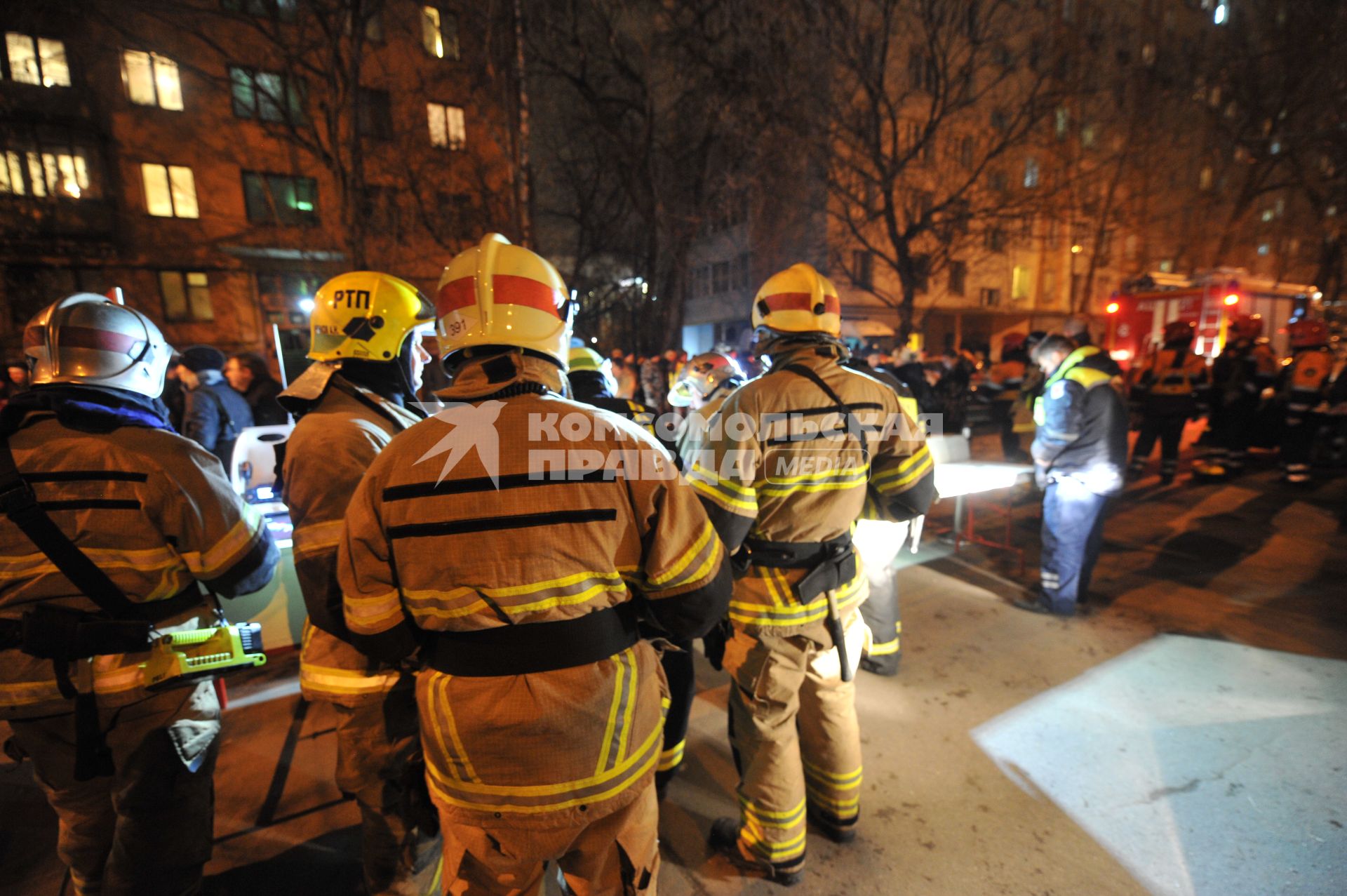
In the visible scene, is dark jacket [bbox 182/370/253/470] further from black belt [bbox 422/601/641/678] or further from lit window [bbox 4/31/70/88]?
lit window [bbox 4/31/70/88]

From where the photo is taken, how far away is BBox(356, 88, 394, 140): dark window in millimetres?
18719

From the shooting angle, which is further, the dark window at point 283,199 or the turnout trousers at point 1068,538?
the dark window at point 283,199

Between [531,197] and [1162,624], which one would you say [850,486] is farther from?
[531,197]

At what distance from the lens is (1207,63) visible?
2431 centimetres

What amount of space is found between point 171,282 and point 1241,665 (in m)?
25.0

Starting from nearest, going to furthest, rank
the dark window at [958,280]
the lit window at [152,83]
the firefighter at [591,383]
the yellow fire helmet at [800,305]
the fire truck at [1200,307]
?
1. the yellow fire helmet at [800,305]
2. the firefighter at [591,383]
3. the fire truck at [1200,307]
4. the lit window at [152,83]
5. the dark window at [958,280]

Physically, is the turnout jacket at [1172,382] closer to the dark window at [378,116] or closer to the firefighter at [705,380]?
the firefighter at [705,380]

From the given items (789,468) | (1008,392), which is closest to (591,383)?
(789,468)

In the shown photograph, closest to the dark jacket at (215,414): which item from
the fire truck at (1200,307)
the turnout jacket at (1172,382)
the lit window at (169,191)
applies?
the turnout jacket at (1172,382)

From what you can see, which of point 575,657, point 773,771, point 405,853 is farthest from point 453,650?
point 773,771

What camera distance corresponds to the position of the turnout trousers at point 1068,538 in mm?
4453

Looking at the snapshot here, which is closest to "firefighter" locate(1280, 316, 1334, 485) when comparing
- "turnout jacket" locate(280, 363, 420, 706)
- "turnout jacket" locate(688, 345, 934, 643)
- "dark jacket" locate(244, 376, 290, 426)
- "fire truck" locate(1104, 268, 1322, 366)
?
"fire truck" locate(1104, 268, 1322, 366)

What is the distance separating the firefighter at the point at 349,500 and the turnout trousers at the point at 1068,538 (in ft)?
15.1

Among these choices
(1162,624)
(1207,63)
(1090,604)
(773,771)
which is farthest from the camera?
(1207,63)
